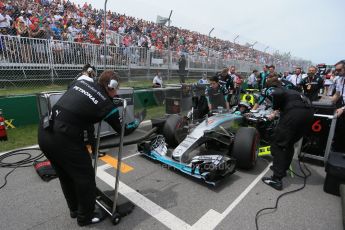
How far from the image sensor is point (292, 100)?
3.73 metres

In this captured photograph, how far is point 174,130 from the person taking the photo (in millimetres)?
4711

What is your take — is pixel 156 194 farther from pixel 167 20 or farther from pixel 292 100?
pixel 167 20

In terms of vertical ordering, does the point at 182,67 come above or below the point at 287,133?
above

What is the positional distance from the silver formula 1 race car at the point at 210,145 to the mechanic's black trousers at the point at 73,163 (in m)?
1.58

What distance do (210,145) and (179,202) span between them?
1695 mm

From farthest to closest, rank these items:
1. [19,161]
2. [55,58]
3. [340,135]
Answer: [55,58] < [340,135] < [19,161]

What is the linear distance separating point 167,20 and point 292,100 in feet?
27.2

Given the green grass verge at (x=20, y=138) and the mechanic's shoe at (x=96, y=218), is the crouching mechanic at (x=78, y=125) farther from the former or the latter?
the green grass verge at (x=20, y=138)

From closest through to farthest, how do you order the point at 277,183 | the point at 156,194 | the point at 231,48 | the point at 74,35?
the point at 156,194 → the point at 277,183 → the point at 74,35 → the point at 231,48

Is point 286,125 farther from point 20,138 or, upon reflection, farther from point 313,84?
point 20,138

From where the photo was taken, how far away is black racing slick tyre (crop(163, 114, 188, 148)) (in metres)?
4.72

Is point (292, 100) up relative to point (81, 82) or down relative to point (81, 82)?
down

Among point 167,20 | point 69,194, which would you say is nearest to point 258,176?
point 69,194

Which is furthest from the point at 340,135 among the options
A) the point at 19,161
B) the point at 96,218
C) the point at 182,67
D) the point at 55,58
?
the point at 182,67
